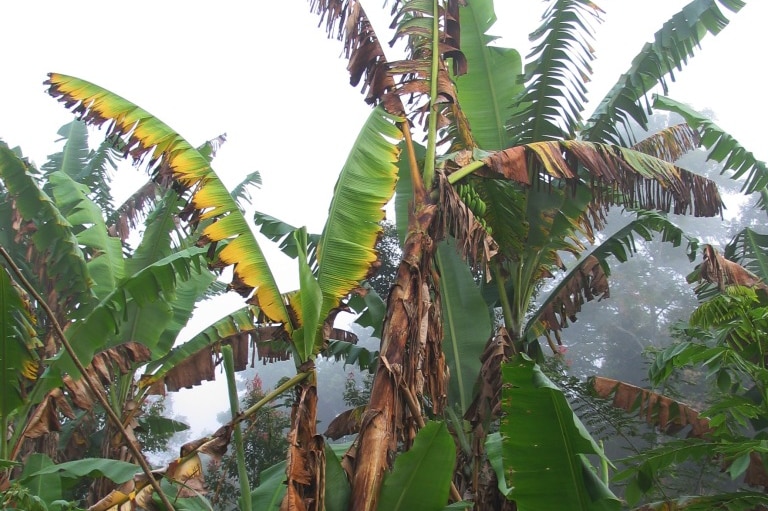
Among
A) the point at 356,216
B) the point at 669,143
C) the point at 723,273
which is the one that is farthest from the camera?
the point at 669,143

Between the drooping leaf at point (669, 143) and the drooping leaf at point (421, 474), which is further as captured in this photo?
the drooping leaf at point (669, 143)

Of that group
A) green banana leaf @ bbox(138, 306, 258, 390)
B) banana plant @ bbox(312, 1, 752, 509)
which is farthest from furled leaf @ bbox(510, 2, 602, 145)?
green banana leaf @ bbox(138, 306, 258, 390)

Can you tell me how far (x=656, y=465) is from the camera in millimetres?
3479

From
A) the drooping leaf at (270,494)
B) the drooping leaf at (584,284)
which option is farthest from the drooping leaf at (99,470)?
the drooping leaf at (584,284)

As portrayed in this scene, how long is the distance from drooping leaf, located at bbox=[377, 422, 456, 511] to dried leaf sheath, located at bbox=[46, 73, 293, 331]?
3.03ft

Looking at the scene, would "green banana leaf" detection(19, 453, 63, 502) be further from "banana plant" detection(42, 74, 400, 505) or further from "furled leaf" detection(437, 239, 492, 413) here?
"furled leaf" detection(437, 239, 492, 413)

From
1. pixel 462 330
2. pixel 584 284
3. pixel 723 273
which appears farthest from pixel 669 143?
pixel 462 330

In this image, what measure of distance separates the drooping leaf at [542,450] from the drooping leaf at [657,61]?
3059 mm

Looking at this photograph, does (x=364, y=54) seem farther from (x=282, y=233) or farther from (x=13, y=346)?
(x=13, y=346)

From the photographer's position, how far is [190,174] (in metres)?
3.36

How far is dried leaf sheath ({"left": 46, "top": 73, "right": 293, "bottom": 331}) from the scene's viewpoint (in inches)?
127

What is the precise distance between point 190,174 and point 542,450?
2.27 m

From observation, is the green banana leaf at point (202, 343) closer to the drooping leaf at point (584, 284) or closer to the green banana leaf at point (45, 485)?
the green banana leaf at point (45, 485)

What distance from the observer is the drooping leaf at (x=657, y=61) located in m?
4.80
